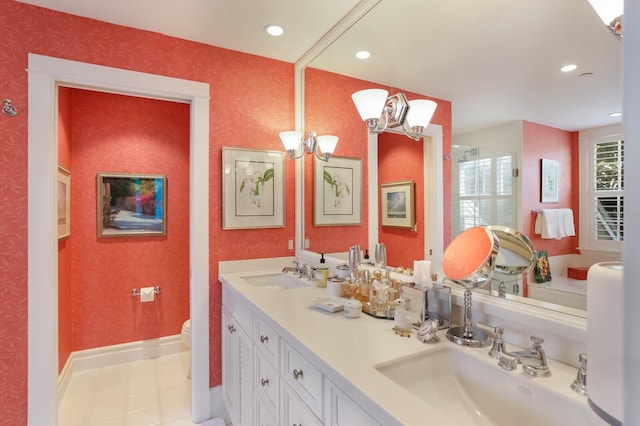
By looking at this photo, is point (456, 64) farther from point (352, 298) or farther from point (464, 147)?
point (352, 298)

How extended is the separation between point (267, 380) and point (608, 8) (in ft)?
5.52

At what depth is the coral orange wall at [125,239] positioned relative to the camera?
282 centimetres

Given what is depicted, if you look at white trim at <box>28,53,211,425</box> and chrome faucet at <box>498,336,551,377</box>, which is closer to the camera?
chrome faucet at <box>498,336,551,377</box>

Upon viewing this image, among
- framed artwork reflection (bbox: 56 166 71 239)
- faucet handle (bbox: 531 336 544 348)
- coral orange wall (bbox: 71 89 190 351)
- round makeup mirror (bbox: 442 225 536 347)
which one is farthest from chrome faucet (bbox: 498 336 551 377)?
coral orange wall (bbox: 71 89 190 351)

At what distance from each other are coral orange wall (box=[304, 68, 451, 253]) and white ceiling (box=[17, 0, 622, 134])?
10cm

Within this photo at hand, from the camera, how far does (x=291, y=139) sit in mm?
2289

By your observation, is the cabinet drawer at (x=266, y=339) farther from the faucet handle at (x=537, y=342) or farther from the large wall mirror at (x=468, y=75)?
the faucet handle at (x=537, y=342)

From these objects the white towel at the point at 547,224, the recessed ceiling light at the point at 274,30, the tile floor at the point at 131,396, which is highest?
the recessed ceiling light at the point at 274,30

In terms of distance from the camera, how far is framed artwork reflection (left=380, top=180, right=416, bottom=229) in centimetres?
164

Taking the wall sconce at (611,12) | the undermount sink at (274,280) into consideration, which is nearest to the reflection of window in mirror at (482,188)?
the wall sconce at (611,12)

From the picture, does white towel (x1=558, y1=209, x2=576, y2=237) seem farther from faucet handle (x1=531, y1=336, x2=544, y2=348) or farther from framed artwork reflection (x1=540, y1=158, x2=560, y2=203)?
faucet handle (x1=531, y1=336, x2=544, y2=348)

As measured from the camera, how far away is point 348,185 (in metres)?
2.23

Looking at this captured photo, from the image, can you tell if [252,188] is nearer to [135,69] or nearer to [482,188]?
[135,69]

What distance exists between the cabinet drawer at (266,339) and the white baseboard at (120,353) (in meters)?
2.00
